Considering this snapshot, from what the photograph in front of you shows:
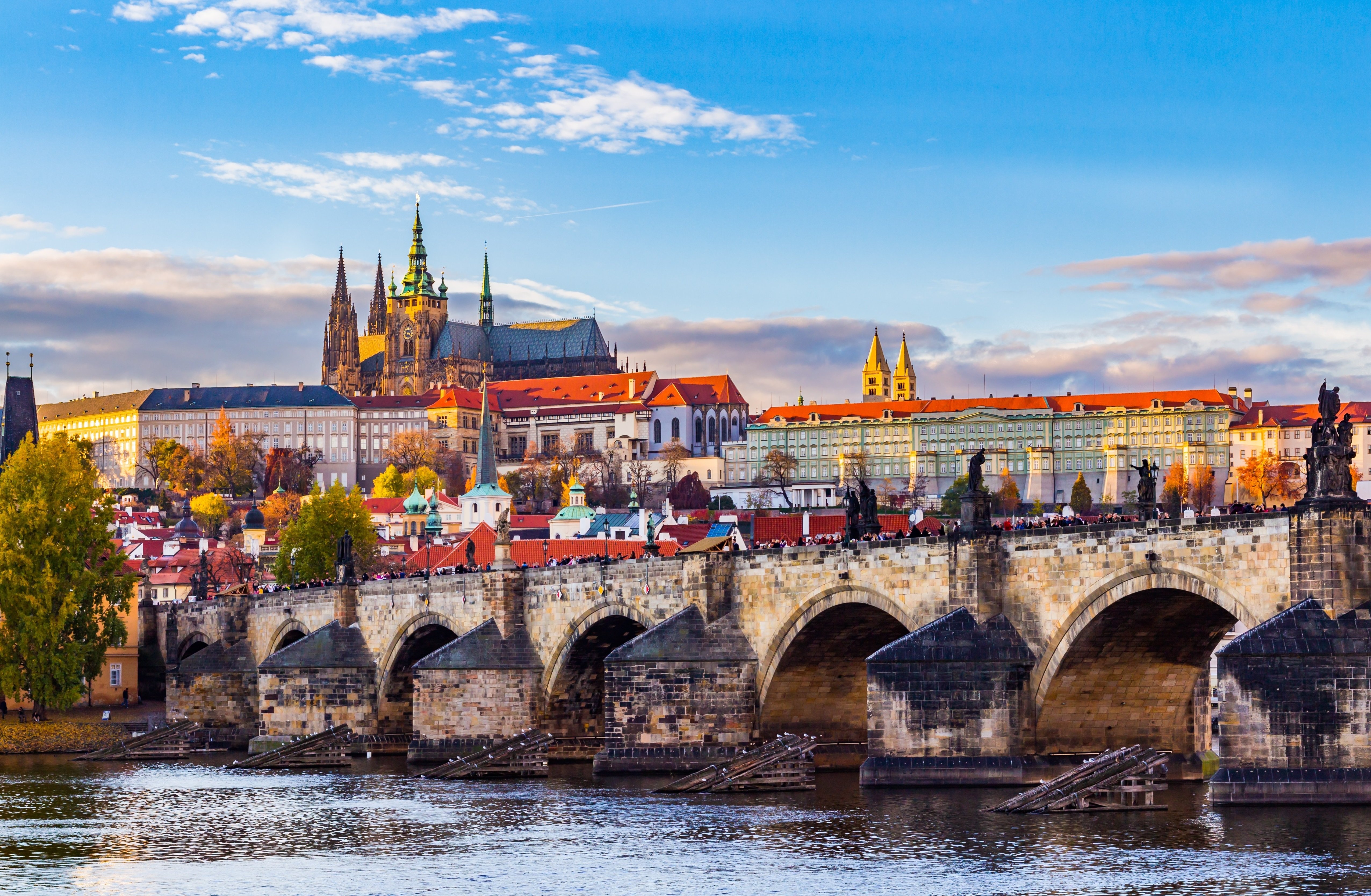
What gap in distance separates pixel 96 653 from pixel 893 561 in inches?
1408

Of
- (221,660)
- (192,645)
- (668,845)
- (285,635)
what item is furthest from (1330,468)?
(192,645)

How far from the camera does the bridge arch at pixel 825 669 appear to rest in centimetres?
4366

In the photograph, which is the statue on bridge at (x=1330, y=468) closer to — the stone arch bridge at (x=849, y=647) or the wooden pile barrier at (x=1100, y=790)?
the stone arch bridge at (x=849, y=647)

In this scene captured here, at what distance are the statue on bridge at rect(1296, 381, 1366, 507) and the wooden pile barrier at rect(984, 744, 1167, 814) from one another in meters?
6.53

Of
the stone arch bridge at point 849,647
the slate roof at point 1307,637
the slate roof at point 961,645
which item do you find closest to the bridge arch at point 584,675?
the stone arch bridge at point 849,647

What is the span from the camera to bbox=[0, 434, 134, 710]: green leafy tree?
213 feet

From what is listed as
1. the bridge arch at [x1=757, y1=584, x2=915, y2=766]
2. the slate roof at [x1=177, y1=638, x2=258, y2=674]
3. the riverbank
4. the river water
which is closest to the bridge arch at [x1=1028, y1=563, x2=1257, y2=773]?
the river water

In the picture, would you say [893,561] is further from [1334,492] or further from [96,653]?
[96,653]

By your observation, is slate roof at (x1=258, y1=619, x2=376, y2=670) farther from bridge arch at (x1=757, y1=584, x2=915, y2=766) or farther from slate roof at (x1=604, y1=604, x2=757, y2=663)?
bridge arch at (x1=757, y1=584, x2=915, y2=766)

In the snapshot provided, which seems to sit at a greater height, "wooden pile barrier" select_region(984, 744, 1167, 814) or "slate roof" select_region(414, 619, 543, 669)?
"slate roof" select_region(414, 619, 543, 669)

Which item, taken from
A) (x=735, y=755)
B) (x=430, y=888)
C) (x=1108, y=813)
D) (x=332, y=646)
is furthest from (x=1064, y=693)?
(x=332, y=646)

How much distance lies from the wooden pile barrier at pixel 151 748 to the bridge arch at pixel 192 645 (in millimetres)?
14678

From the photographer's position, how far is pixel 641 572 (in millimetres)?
49875

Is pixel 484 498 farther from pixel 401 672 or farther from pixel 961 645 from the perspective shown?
pixel 961 645
